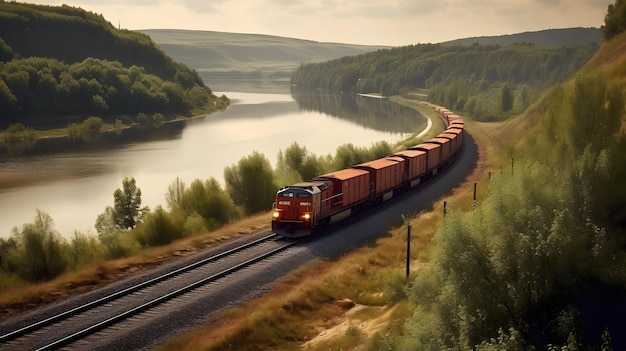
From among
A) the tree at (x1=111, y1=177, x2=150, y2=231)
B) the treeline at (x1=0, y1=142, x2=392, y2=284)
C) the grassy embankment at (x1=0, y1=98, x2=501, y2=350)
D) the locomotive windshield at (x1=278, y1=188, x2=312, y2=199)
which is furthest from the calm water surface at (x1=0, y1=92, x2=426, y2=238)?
the locomotive windshield at (x1=278, y1=188, x2=312, y2=199)

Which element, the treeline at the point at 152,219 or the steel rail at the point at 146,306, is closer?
the steel rail at the point at 146,306

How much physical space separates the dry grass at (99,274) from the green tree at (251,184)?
12.4 metres

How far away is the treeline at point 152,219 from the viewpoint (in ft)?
115

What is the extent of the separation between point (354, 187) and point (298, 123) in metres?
119

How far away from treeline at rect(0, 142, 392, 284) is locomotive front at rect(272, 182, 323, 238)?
8491 millimetres

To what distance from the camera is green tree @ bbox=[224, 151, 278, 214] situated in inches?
2191

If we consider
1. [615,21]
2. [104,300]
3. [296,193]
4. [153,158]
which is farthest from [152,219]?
[615,21]

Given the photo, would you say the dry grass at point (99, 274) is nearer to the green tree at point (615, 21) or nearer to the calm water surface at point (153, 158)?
the calm water surface at point (153, 158)

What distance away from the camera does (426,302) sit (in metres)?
20.6

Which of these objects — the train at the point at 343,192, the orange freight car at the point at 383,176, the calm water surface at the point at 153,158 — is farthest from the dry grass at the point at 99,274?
the calm water surface at the point at 153,158

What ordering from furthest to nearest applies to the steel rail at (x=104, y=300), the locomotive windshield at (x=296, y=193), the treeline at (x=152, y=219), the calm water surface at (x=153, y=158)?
the calm water surface at (x=153, y=158) < the locomotive windshield at (x=296, y=193) < the treeline at (x=152, y=219) < the steel rail at (x=104, y=300)

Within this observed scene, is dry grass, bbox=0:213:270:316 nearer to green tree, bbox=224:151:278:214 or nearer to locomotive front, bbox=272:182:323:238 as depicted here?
locomotive front, bbox=272:182:323:238

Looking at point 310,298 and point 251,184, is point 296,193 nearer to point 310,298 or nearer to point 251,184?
point 310,298

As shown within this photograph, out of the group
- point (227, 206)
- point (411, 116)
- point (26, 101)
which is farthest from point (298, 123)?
point (227, 206)
